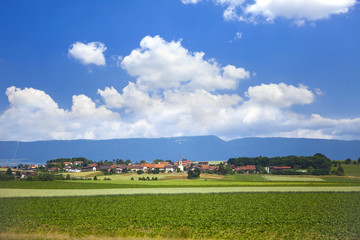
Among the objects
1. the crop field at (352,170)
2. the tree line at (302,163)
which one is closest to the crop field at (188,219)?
the crop field at (352,170)

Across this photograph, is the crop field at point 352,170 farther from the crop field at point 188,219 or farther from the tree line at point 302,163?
the crop field at point 188,219

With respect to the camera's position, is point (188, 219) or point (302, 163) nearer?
point (188, 219)

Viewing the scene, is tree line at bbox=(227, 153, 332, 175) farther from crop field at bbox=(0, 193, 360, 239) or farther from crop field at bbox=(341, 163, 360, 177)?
crop field at bbox=(0, 193, 360, 239)

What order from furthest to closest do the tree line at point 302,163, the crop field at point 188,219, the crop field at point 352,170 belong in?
the tree line at point 302,163
the crop field at point 352,170
the crop field at point 188,219

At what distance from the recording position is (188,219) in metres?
26.8

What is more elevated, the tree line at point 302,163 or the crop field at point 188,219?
the tree line at point 302,163

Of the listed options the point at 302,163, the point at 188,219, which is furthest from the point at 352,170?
the point at 188,219

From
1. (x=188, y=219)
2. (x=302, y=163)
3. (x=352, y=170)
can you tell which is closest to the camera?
(x=188, y=219)

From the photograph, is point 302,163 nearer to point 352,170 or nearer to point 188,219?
point 352,170

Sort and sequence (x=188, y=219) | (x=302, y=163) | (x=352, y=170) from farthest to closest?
(x=302, y=163) → (x=352, y=170) → (x=188, y=219)

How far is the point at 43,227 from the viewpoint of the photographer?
25.0 metres

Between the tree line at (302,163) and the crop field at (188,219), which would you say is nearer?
the crop field at (188,219)

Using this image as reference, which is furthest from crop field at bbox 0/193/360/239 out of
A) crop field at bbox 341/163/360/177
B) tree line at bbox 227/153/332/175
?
tree line at bbox 227/153/332/175

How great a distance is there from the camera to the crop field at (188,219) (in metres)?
22.9
